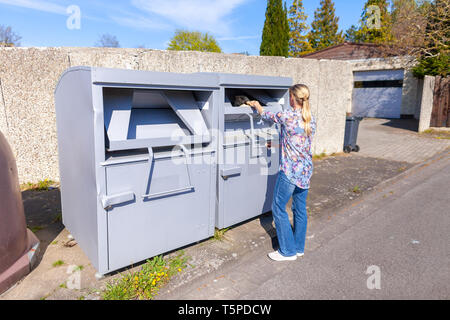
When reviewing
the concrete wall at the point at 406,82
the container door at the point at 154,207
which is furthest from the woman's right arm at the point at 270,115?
the concrete wall at the point at 406,82

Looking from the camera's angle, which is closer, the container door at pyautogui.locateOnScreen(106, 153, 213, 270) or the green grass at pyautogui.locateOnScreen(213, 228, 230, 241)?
the container door at pyautogui.locateOnScreen(106, 153, 213, 270)

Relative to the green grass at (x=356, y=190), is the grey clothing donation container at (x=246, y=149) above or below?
above

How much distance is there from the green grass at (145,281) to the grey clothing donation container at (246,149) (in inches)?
28.8

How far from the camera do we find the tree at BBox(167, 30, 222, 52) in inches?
833

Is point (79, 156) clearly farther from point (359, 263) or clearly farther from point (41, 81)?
point (359, 263)

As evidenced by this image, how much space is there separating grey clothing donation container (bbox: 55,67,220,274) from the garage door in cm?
1678

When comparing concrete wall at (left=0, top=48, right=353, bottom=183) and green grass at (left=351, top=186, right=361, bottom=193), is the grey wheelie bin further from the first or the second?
concrete wall at (left=0, top=48, right=353, bottom=183)

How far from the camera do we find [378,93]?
17359 millimetres

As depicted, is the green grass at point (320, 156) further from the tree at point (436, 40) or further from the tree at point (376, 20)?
the tree at point (376, 20)

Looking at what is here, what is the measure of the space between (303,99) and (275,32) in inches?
608

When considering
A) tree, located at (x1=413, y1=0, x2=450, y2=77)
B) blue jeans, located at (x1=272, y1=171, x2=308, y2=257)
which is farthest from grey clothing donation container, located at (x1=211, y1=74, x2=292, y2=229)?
tree, located at (x1=413, y1=0, x2=450, y2=77)

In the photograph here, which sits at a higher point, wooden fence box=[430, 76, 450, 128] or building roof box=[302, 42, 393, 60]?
building roof box=[302, 42, 393, 60]

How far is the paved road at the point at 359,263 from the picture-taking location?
2.55 metres

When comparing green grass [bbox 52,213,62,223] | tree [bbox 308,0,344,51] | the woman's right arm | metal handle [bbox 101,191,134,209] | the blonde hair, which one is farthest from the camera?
tree [bbox 308,0,344,51]
